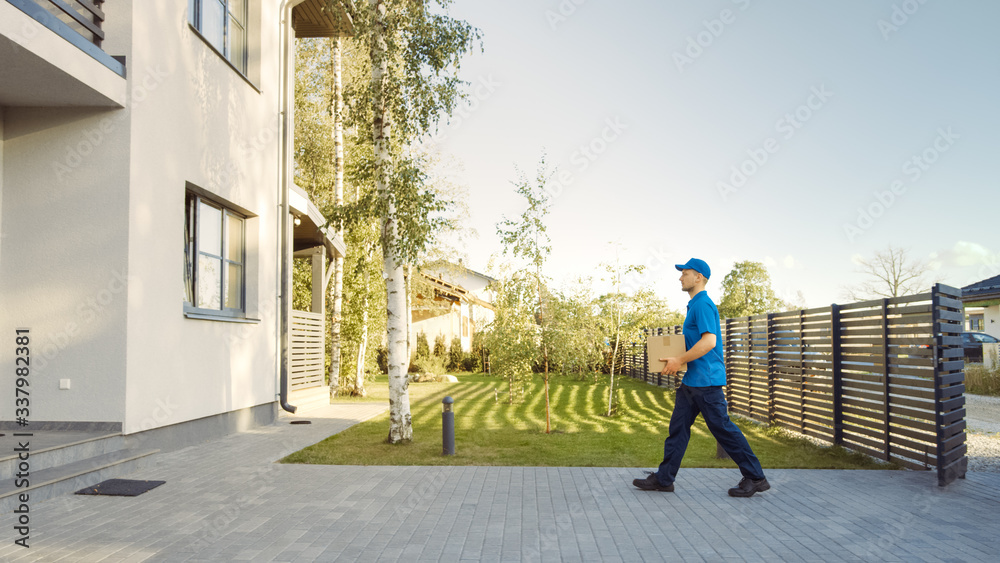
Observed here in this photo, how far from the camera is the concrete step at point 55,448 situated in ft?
17.4

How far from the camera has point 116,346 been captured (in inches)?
262

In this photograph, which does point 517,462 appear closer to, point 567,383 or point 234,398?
point 234,398

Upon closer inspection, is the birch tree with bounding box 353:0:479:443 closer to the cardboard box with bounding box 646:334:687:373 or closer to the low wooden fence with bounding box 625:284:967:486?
the cardboard box with bounding box 646:334:687:373

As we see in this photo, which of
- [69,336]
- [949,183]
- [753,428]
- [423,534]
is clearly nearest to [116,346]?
[69,336]

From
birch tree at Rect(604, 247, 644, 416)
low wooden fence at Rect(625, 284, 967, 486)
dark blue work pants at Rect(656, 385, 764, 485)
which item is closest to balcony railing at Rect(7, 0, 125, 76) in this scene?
dark blue work pants at Rect(656, 385, 764, 485)

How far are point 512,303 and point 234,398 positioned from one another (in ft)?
15.2

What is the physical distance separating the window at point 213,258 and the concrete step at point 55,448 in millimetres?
2152

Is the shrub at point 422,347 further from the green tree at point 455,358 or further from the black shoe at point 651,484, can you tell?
the black shoe at point 651,484

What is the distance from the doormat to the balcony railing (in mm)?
4237

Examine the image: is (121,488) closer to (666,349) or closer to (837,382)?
(666,349)

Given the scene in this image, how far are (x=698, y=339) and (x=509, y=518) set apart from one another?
2306mm

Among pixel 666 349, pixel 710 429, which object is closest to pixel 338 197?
pixel 666 349

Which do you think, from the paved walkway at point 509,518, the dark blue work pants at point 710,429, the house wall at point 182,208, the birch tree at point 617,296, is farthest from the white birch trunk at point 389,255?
the birch tree at point 617,296

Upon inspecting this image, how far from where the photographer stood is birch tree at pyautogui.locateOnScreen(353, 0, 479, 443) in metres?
8.33
